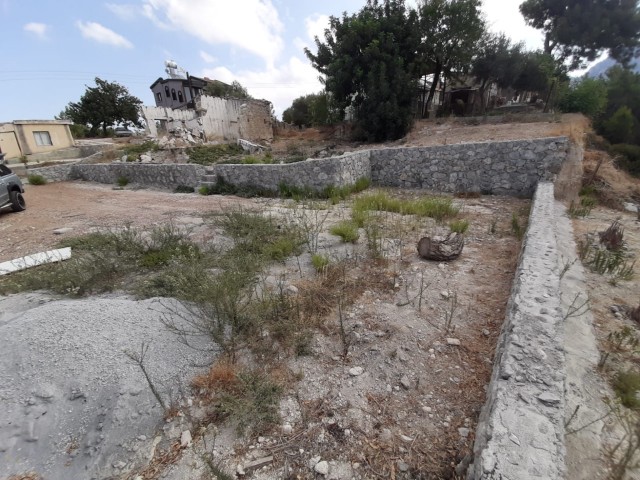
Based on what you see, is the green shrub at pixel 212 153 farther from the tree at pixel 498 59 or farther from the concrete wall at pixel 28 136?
the tree at pixel 498 59

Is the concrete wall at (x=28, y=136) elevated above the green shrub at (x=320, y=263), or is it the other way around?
the concrete wall at (x=28, y=136)

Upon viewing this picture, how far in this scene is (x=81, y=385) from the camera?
7.25ft

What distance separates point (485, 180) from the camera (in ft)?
26.8

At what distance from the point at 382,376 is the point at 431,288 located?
154cm

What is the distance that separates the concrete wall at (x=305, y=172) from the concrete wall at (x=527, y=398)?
6.22 m

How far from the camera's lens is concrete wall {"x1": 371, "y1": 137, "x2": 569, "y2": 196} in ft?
→ 24.4

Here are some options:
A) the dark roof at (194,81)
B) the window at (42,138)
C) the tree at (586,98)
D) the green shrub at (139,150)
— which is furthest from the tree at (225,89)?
the tree at (586,98)

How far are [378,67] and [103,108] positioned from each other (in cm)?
3499

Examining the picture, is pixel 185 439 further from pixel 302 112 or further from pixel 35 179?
pixel 302 112

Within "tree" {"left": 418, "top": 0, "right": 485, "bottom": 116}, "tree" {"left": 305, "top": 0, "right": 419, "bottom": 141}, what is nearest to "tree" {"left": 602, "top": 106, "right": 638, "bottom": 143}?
"tree" {"left": 418, "top": 0, "right": 485, "bottom": 116}

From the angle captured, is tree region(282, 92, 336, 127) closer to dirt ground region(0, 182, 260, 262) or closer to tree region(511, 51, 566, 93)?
tree region(511, 51, 566, 93)

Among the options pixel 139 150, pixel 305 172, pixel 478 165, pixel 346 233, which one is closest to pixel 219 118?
pixel 139 150

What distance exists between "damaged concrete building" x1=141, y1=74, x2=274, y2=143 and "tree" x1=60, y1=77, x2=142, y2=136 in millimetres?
17380

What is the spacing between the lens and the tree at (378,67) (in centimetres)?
1445
